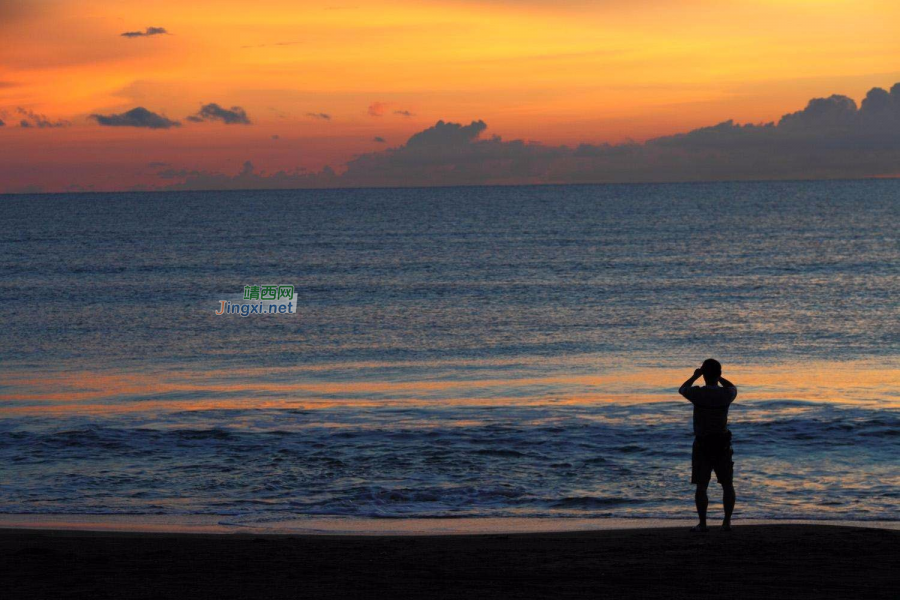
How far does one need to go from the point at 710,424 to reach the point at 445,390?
490 inches

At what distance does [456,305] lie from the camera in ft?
136

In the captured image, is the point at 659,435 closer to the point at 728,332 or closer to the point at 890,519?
the point at 890,519

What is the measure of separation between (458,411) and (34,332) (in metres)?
20.5

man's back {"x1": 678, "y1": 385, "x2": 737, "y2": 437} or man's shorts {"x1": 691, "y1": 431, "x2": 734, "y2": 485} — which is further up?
man's back {"x1": 678, "y1": 385, "x2": 737, "y2": 437}

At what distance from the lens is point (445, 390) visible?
22.3 m

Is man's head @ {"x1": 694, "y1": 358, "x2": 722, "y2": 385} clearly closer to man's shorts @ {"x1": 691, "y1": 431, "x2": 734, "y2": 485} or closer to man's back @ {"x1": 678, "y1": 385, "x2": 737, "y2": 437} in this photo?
man's back @ {"x1": 678, "y1": 385, "x2": 737, "y2": 437}

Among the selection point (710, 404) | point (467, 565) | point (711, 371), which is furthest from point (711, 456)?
point (467, 565)

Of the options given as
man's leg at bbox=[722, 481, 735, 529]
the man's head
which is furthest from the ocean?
the man's head

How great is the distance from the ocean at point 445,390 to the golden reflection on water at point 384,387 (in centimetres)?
13

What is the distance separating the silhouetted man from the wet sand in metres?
0.69

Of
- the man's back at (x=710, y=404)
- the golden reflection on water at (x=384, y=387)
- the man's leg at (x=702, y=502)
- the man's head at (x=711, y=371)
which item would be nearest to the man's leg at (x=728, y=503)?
the man's leg at (x=702, y=502)

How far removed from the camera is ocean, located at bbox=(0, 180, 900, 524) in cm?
1401

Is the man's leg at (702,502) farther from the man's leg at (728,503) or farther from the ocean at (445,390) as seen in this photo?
the ocean at (445,390)

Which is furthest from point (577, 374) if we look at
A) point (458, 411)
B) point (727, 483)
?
point (727, 483)
